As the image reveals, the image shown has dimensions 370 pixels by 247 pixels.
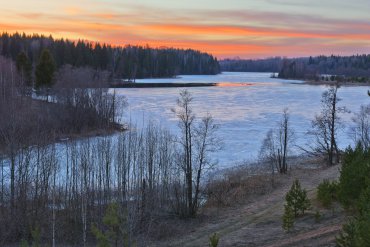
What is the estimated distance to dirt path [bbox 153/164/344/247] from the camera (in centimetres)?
1434

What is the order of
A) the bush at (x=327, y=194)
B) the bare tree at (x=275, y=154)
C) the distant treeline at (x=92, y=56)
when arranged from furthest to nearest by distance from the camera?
the distant treeline at (x=92, y=56) < the bare tree at (x=275, y=154) < the bush at (x=327, y=194)

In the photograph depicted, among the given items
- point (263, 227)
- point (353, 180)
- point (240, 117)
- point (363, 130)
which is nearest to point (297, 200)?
point (263, 227)

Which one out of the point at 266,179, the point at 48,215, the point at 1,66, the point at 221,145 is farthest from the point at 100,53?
the point at 48,215

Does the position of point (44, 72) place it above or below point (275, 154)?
above

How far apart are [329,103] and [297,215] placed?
916 inches

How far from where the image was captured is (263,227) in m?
18.4

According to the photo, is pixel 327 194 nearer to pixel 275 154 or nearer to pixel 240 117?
pixel 275 154

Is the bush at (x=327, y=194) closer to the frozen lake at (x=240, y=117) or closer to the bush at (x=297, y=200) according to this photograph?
the bush at (x=297, y=200)

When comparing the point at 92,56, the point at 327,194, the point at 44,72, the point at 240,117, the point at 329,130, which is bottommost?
the point at 240,117

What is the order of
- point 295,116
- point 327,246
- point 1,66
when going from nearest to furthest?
point 327,246 < point 295,116 < point 1,66

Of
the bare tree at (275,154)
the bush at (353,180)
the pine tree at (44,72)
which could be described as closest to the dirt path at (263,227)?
the bush at (353,180)

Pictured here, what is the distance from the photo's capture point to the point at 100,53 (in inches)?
4670

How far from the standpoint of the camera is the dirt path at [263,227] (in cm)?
1434

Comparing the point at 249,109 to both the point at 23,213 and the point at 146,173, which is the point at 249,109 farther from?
the point at 23,213
